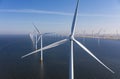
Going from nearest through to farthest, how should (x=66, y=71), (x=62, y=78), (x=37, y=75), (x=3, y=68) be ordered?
1. (x=62, y=78)
2. (x=37, y=75)
3. (x=66, y=71)
4. (x=3, y=68)

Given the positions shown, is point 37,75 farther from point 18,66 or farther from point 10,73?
point 18,66

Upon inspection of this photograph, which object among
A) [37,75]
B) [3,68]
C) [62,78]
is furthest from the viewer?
[3,68]

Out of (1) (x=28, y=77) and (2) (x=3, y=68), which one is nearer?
(1) (x=28, y=77)

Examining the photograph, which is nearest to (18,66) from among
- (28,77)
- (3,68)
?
(3,68)

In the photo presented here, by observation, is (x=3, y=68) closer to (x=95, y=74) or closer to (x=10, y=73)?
(x=10, y=73)

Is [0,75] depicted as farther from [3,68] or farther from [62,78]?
[62,78]

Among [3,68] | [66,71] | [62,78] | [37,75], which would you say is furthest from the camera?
[3,68]

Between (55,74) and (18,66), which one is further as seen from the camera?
(18,66)

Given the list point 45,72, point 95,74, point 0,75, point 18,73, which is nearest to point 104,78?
point 95,74
